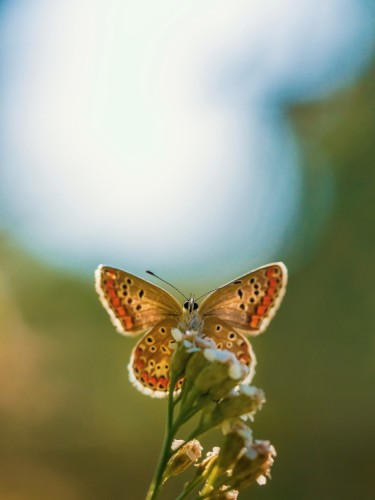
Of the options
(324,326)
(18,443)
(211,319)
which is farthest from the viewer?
(324,326)

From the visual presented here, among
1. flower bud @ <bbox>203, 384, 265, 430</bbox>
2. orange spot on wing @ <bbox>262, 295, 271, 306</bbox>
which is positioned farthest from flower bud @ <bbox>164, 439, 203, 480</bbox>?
orange spot on wing @ <bbox>262, 295, 271, 306</bbox>

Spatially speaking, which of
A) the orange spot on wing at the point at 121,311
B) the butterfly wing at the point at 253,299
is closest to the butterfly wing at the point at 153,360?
the orange spot on wing at the point at 121,311

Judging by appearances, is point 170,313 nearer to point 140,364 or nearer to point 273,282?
point 140,364

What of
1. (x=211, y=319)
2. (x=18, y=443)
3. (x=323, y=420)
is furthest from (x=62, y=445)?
(x=211, y=319)

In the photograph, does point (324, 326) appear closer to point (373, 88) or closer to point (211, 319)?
point (373, 88)

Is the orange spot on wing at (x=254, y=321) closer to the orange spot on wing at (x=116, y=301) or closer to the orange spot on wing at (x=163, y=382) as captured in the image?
the orange spot on wing at (x=163, y=382)

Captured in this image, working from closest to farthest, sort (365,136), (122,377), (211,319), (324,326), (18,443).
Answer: (211,319)
(18,443)
(122,377)
(324,326)
(365,136)

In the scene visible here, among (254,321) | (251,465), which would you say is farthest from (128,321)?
(251,465)
